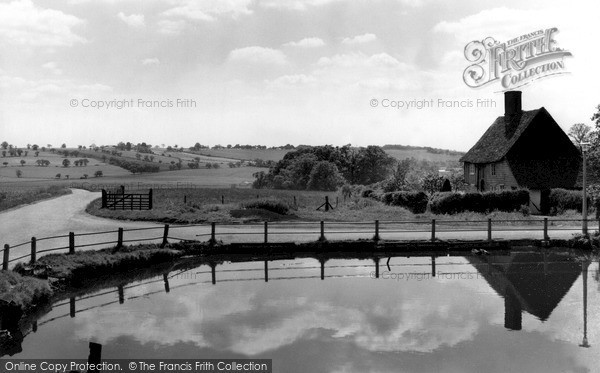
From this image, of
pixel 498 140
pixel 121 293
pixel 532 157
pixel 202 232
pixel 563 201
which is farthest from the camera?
pixel 498 140

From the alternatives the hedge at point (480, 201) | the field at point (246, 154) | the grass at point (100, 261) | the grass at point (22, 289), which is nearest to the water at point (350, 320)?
the grass at point (22, 289)

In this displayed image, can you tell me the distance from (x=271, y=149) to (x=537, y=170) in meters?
142

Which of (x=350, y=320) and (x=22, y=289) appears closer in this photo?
(x=350, y=320)

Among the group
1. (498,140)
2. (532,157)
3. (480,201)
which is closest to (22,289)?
(480,201)

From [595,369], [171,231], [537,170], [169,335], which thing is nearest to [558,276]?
[595,369]

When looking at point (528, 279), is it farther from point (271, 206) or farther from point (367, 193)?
point (367, 193)

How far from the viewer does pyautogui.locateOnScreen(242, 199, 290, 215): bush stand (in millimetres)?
41531

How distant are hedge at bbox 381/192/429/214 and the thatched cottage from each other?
25.2ft

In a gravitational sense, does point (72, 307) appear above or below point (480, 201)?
below

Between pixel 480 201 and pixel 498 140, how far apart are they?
1226 cm

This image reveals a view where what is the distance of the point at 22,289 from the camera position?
1681cm

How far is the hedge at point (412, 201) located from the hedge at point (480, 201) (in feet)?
6.97

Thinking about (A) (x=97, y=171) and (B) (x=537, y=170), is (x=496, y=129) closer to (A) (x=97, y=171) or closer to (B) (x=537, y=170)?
(B) (x=537, y=170)

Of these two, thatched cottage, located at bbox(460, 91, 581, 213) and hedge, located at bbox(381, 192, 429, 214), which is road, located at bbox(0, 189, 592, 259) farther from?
thatched cottage, located at bbox(460, 91, 581, 213)
